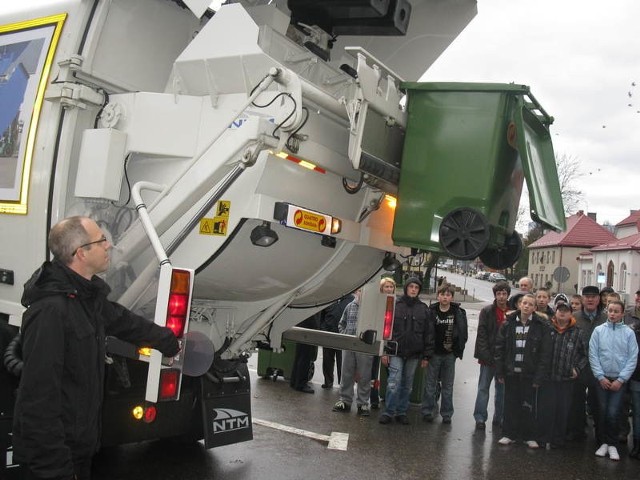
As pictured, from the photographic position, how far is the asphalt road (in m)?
4.96

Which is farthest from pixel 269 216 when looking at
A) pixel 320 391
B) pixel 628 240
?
pixel 628 240

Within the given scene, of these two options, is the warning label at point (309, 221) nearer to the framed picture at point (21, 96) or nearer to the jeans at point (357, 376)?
the framed picture at point (21, 96)

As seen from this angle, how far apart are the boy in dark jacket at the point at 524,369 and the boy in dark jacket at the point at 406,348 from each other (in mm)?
889

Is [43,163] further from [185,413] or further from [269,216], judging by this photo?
[185,413]

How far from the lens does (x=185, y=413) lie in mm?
4477

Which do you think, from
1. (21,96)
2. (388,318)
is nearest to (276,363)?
(388,318)

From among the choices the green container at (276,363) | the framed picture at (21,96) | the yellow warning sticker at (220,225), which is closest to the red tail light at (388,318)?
the yellow warning sticker at (220,225)

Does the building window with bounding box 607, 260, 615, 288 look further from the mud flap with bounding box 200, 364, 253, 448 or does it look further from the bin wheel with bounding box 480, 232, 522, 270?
the mud flap with bounding box 200, 364, 253, 448

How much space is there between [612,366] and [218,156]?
16.1 ft

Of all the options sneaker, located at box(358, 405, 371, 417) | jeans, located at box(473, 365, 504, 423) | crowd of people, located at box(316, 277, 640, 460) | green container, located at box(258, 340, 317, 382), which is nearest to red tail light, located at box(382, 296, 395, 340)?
crowd of people, located at box(316, 277, 640, 460)

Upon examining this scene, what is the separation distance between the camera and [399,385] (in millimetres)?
7129

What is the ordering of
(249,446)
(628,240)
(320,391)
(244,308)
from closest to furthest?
(244,308) < (249,446) < (320,391) < (628,240)

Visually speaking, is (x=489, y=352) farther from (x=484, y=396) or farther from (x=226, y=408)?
(x=226, y=408)

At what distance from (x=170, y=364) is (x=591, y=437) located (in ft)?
19.0
